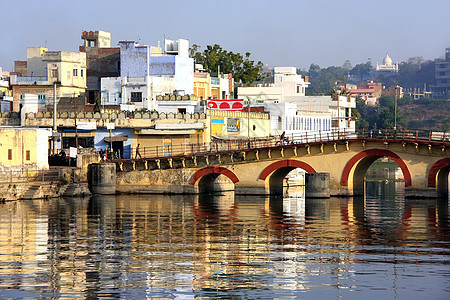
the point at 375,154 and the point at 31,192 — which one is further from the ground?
the point at 375,154

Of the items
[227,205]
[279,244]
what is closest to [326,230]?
[279,244]

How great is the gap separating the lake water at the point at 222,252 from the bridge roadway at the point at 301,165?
769 cm

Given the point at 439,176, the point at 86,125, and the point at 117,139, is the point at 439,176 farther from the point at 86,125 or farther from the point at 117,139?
the point at 86,125

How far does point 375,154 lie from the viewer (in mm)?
→ 75062

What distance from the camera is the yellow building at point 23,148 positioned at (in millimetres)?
70875

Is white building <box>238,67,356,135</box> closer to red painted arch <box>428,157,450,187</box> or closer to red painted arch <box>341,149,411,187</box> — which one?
red painted arch <box>341,149,411,187</box>

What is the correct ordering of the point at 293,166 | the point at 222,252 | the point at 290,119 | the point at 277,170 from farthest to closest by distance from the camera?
the point at 290,119 < the point at 277,170 < the point at 293,166 < the point at 222,252

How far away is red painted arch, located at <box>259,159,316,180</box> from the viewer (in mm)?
77188

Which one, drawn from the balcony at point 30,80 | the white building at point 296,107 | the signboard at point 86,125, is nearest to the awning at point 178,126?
the signboard at point 86,125

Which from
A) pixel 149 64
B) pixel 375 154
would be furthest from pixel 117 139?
pixel 375 154

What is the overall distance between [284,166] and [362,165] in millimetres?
6845

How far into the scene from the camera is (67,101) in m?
99.3

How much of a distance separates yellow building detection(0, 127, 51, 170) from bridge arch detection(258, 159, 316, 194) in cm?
1917

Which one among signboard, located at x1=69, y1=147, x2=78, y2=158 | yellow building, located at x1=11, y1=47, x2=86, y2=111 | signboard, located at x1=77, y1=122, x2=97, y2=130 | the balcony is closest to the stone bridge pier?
signboard, located at x1=69, y1=147, x2=78, y2=158
